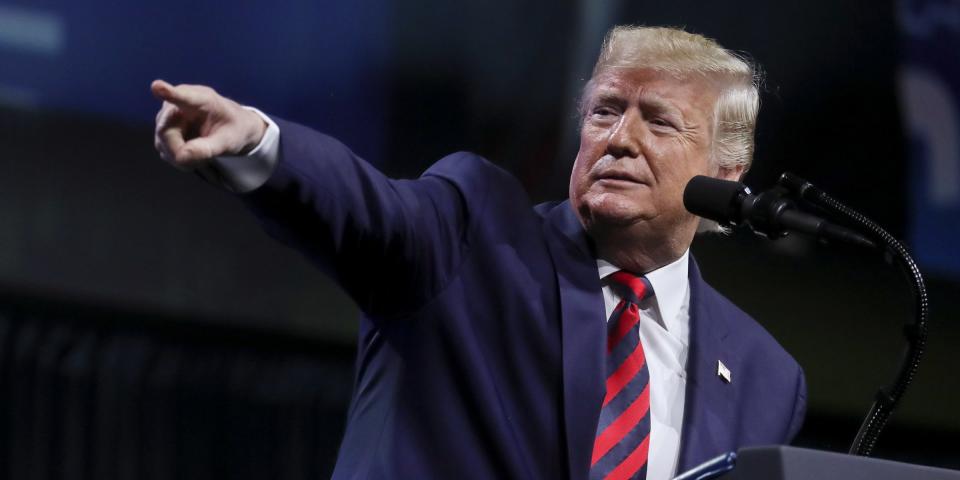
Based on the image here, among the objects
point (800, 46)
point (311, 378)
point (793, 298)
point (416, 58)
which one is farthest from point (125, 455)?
point (800, 46)

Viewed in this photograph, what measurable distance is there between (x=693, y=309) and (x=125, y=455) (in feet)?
5.23

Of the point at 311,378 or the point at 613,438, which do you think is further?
the point at 311,378

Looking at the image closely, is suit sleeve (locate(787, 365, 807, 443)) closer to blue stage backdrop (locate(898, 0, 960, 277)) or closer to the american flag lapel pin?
the american flag lapel pin

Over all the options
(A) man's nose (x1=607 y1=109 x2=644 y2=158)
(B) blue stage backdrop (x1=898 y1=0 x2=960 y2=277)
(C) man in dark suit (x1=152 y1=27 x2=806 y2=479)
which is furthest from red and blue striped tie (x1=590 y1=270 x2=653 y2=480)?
(B) blue stage backdrop (x1=898 y1=0 x2=960 y2=277)

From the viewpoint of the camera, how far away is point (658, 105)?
187 centimetres

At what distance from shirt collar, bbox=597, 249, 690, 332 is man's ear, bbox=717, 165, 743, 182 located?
203mm

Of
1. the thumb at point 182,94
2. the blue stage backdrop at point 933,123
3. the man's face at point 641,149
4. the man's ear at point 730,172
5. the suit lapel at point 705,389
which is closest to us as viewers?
the thumb at point 182,94

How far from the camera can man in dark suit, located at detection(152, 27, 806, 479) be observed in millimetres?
1330

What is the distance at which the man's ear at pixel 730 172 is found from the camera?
2.06 m

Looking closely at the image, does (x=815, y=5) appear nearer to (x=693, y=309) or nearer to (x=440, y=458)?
(x=693, y=309)

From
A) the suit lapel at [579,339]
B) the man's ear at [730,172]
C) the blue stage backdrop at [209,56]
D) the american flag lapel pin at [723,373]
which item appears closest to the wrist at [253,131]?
the suit lapel at [579,339]

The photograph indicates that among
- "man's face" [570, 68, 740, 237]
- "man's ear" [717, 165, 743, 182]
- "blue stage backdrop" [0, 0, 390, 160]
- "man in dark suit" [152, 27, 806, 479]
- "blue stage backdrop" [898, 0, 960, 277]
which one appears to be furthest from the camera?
"blue stage backdrop" [898, 0, 960, 277]

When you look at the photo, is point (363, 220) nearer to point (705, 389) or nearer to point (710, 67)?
point (705, 389)

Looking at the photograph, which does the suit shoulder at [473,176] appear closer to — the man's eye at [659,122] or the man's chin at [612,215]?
the man's chin at [612,215]
